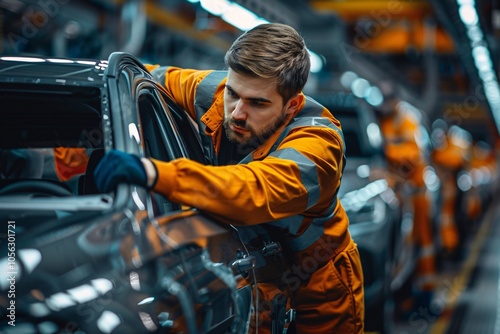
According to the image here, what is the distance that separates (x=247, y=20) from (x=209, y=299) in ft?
15.3

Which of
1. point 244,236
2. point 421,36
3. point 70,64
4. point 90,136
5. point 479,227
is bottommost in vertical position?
point 479,227

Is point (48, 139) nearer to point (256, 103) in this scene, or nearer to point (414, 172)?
point (256, 103)

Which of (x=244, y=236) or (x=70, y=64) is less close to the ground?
(x=70, y=64)

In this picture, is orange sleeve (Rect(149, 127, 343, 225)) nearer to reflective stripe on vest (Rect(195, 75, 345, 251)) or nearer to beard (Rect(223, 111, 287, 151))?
reflective stripe on vest (Rect(195, 75, 345, 251))

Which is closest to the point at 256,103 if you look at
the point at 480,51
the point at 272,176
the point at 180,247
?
the point at 272,176

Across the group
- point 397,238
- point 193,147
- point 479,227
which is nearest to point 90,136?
point 193,147

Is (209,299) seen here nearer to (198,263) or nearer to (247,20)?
(198,263)

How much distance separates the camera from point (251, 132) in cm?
305

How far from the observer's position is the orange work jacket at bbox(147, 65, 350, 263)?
2.49 metres

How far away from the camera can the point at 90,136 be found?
298cm

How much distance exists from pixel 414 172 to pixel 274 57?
240 inches

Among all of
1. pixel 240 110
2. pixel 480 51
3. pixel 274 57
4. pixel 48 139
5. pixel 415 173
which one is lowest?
pixel 415 173

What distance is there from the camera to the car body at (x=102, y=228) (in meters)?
1.93

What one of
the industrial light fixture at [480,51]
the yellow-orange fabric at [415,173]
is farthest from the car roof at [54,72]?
the yellow-orange fabric at [415,173]
